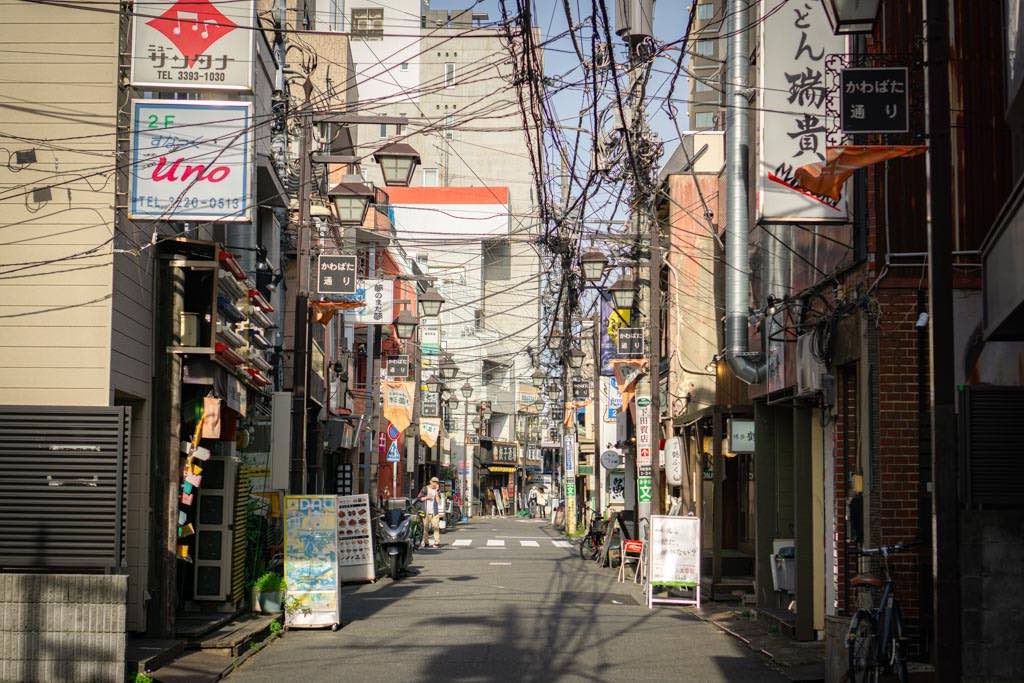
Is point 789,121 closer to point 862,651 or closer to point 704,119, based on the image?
point 862,651

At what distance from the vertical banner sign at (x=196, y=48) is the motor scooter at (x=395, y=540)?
1609 cm

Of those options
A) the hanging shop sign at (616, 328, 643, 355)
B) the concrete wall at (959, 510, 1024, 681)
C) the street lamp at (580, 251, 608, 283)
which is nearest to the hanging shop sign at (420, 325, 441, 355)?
the hanging shop sign at (616, 328, 643, 355)

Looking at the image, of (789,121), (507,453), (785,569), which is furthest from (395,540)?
(507,453)

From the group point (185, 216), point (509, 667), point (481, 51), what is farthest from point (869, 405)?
point (481, 51)

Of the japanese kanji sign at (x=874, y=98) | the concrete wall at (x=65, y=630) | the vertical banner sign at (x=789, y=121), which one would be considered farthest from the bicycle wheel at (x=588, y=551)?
the japanese kanji sign at (x=874, y=98)

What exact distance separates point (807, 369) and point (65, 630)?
9964 mm

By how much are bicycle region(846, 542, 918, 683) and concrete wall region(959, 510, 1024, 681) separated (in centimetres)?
77

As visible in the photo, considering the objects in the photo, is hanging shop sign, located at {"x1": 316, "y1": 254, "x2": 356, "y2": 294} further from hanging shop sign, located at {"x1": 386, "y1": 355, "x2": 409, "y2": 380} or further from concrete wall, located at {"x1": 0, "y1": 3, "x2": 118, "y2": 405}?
hanging shop sign, located at {"x1": 386, "y1": 355, "x2": 409, "y2": 380}

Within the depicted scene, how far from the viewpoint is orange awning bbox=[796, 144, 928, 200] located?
38.5 ft

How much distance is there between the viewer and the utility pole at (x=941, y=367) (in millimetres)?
9609

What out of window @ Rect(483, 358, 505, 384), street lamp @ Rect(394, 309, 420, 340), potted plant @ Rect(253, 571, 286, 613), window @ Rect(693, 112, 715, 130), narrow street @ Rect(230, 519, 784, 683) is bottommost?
Answer: narrow street @ Rect(230, 519, 784, 683)

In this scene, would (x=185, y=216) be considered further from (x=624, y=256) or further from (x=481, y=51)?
(x=481, y=51)

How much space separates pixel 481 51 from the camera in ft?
318

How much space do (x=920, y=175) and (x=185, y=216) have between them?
8.02 meters
